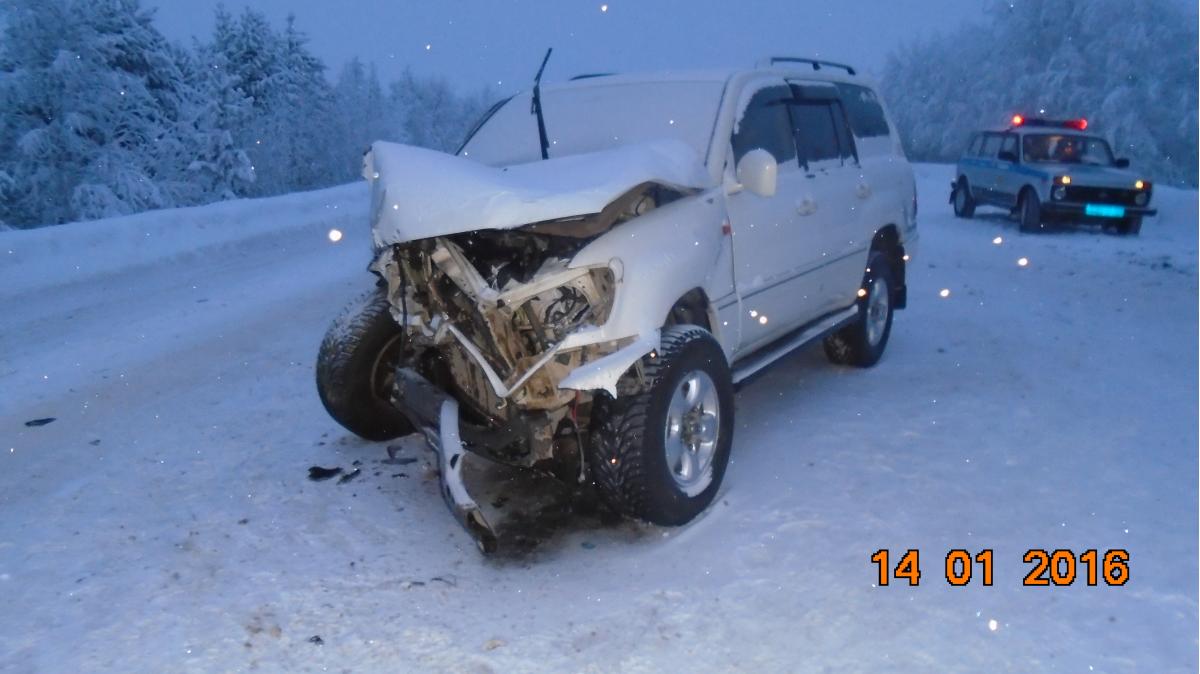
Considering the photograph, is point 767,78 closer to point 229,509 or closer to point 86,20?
point 229,509

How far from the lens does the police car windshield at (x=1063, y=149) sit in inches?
622

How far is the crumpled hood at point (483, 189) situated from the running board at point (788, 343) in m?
A: 1.14

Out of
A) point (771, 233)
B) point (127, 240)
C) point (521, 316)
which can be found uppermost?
point (771, 233)

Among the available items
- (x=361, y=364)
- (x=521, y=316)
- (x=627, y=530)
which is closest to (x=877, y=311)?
(x=627, y=530)

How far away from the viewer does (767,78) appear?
530cm

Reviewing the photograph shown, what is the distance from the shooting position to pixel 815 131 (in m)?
5.69

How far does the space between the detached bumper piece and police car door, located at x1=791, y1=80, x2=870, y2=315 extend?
2495 mm

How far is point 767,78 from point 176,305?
630 cm

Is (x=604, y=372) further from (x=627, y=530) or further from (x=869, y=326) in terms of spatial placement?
(x=869, y=326)

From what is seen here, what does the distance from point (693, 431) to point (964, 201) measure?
1609 cm

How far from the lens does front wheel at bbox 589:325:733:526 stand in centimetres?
365

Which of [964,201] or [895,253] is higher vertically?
[895,253]

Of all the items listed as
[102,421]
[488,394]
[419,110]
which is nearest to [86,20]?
[102,421]

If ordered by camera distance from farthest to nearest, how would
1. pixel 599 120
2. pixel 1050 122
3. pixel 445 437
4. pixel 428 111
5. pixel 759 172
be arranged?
pixel 428 111 → pixel 1050 122 → pixel 599 120 → pixel 759 172 → pixel 445 437
